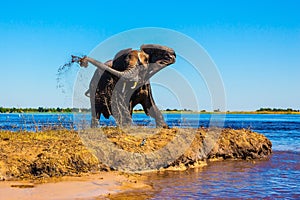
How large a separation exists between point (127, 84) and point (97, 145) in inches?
145

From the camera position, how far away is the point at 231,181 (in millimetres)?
9836

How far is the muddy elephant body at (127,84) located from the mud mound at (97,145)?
57.1 inches

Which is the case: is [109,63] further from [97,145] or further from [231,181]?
[231,181]

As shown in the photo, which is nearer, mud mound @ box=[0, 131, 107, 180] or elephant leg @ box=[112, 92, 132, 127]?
mud mound @ box=[0, 131, 107, 180]

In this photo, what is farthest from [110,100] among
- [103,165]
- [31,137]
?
[103,165]

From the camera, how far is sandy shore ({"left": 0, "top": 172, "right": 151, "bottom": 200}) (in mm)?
7512

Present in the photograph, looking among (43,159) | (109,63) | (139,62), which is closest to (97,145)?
(43,159)

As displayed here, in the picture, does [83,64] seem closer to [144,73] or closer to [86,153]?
[144,73]

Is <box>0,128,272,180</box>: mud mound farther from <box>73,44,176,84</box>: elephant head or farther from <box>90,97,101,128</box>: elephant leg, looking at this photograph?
<box>73,44,176,84</box>: elephant head

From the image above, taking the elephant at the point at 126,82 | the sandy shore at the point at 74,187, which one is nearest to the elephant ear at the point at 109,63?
the elephant at the point at 126,82

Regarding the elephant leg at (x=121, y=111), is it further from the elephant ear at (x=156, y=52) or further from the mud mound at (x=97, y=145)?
the elephant ear at (x=156, y=52)

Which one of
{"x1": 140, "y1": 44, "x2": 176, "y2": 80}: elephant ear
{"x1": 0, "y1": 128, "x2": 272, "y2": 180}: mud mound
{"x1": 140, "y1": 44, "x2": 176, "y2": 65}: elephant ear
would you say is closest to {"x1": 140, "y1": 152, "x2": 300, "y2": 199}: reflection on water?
{"x1": 0, "y1": 128, "x2": 272, "y2": 180}: mud mound

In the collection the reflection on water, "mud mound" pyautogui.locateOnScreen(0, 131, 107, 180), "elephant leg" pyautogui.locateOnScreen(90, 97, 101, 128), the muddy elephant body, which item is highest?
the muddy elephant body

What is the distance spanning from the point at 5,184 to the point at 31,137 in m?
3.00
